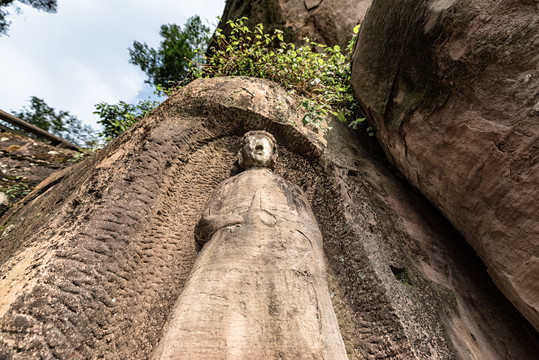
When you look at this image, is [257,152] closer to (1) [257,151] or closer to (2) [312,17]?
(1) [257,151]

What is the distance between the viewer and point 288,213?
2277mm

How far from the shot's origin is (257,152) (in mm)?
2844

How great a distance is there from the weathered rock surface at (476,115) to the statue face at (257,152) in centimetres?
131

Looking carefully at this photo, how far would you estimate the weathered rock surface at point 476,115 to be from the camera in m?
1.72

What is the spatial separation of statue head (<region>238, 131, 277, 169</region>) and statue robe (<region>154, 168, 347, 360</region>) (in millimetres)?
529

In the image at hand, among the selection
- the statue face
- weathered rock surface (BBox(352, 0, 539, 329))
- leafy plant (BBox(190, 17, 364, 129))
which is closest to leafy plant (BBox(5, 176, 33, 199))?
leafy plant (BBox(190, 17, 364, 129))

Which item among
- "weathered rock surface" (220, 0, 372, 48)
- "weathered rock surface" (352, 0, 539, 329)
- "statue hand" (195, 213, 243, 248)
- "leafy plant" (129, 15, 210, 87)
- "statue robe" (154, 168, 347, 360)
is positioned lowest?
"statue robe" (154, 168, 347, 360)

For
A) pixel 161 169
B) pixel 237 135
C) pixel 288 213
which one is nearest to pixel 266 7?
pixel 237 135

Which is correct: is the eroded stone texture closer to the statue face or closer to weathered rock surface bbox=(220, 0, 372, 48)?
the statue face

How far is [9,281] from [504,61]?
3466 mm

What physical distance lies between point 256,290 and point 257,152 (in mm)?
1516

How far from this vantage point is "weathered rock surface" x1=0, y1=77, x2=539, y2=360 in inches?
67.3

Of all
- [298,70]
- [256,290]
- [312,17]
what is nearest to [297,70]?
[298,70]

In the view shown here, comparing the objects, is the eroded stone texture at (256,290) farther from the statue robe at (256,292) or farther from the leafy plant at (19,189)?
the leafy plant at (19,189)
